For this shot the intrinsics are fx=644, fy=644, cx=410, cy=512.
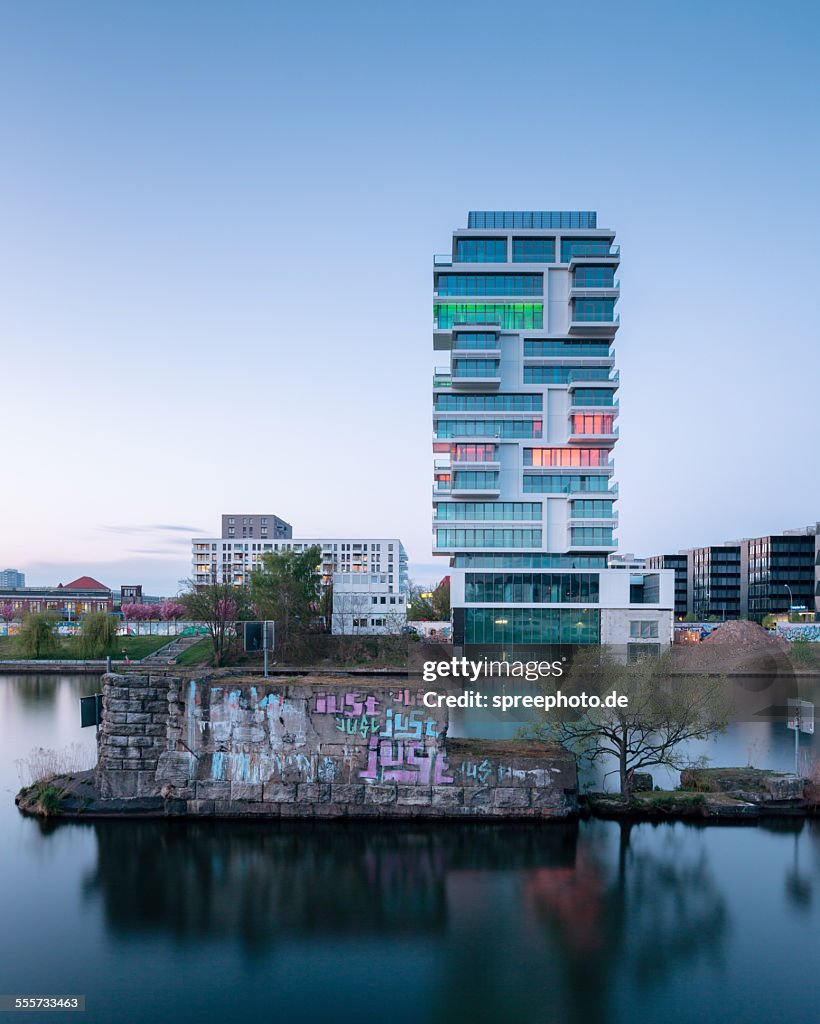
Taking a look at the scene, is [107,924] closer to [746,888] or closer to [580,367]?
[746,888]

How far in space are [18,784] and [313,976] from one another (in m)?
16.7

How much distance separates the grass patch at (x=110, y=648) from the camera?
57375 millimetres

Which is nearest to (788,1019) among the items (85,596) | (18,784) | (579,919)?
(579,919)

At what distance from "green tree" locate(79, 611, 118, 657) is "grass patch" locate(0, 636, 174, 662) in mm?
634

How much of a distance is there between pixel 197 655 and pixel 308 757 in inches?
1745

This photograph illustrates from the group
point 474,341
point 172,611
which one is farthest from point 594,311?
point 172,611

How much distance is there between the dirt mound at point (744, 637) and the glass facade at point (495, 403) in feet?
102

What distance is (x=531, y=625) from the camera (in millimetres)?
57062

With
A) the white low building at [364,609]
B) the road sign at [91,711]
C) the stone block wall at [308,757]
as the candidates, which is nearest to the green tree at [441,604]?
the white low building at [364,609]

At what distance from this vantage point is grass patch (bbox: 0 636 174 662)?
57375 millimetres

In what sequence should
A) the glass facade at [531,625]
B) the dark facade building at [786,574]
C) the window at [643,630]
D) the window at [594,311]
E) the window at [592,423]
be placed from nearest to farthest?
the window at [643,630] < the glass facade at [531,625] < the window at [592,423] < the window at [594,311] < the dark facade building at [786,574]

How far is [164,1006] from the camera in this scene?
38.2ft

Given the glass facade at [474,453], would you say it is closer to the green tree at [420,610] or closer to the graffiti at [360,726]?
the green tree at [420,610]

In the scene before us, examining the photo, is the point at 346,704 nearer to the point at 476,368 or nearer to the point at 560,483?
the point at 560,483
